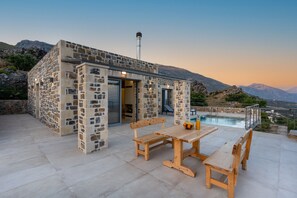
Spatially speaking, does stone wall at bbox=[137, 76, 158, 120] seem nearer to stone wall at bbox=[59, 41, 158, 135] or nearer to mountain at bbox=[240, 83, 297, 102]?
stone wall at bbox=[59, 41, 158, 135]

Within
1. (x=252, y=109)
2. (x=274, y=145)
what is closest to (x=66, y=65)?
(x=274, y=145)

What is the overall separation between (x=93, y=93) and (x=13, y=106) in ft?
44.2

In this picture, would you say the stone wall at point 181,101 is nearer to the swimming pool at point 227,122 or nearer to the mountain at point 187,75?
the swimming pool at point 227,122

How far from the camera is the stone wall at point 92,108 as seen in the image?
3.52 metres

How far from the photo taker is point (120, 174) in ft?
8.30

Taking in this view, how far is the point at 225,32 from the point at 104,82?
1013cm

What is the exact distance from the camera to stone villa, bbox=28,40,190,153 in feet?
11.9

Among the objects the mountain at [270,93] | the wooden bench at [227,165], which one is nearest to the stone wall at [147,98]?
the wooden bench at [227,165]

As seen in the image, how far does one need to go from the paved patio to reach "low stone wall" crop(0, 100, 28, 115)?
35.8 feet

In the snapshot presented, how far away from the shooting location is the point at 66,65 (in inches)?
208

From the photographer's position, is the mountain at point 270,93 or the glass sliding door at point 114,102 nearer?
the glass sliding door at point 114,102

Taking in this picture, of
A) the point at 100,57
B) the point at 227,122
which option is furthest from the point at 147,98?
the point at 227,122

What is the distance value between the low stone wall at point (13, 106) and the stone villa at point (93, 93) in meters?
4.79

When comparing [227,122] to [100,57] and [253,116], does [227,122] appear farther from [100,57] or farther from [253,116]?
[100,57]
